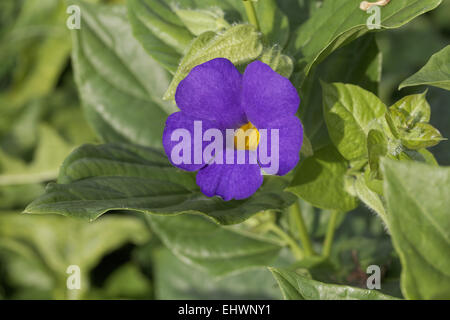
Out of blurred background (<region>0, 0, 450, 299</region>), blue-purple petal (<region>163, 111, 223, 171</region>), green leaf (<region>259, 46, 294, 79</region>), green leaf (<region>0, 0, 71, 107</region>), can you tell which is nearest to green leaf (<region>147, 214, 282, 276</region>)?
blurred background (<region>0, 0, 450, 299</region>)

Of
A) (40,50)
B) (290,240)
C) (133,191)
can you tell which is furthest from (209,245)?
(40,50)

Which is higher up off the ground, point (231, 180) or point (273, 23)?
point (273, 23)

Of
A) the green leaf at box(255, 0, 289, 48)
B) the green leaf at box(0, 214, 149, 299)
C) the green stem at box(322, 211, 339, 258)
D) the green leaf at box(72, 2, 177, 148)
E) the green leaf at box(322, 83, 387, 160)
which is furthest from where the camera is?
the green leaf at box(0, 214, 149, 299)

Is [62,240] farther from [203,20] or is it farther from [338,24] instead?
[338,24]

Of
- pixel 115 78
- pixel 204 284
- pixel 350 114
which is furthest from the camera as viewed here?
pixel 204 284

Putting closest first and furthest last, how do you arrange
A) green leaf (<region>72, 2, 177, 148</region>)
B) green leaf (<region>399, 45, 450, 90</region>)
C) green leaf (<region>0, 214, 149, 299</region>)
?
green leaf (<region>399, 45, 450, 90</region>) → green leaf (<region>72, 2, 177, 148</region>) → green leaf (<region>0, 214, 149, 299</region>)

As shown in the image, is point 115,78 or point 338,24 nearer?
point 338,24

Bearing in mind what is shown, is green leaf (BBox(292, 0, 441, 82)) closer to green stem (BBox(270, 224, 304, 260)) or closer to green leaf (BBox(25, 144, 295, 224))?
green leaf (BBox(25, 144, 295, 224))
